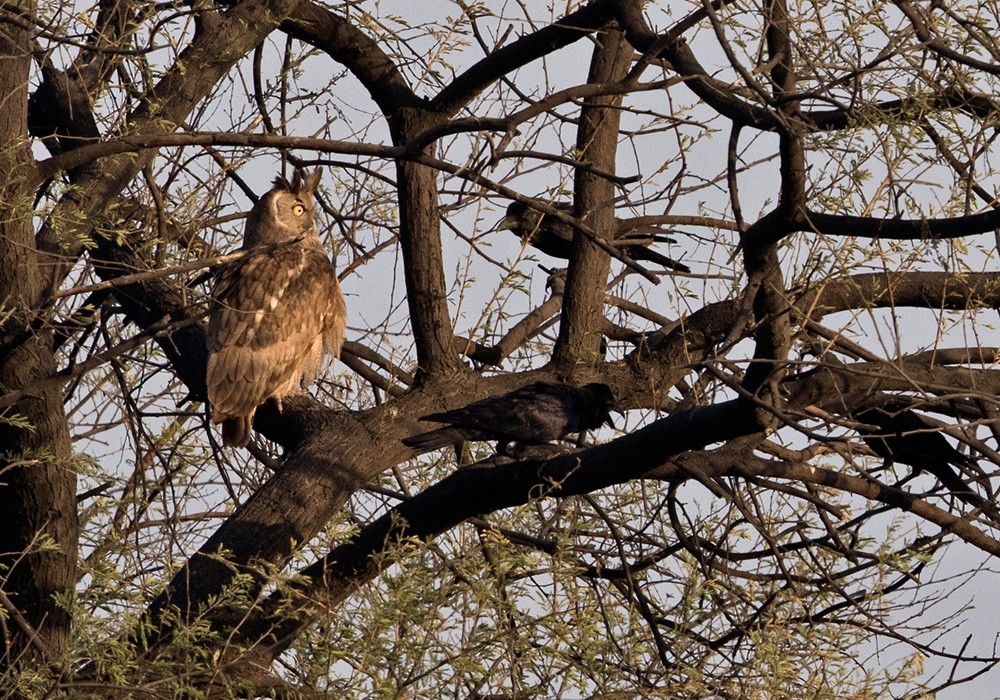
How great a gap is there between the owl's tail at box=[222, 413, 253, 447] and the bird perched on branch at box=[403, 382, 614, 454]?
1272 millimetres

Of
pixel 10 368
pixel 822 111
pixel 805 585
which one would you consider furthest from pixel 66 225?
pixel 805 585

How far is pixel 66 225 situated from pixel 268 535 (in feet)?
4.33

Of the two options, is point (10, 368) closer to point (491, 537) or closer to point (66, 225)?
point (66, 225)

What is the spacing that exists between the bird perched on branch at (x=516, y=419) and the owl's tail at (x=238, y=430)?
127 cm

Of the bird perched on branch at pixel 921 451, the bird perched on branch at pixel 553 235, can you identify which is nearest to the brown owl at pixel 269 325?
the bird perched on branch at pixel 553 235

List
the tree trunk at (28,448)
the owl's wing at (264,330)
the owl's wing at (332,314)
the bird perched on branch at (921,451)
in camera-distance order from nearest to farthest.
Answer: the tree trunk at (28,448), the bird perched on branch at (921,451), the owl's wing at (264,330), the owl's wing at (332,314)

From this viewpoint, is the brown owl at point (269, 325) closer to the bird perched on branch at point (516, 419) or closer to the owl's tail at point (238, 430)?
the owl's tail at point (238, 430)

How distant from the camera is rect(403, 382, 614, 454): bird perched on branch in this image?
480cm

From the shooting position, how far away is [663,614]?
5113 millimetres

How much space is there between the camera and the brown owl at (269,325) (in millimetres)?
5887

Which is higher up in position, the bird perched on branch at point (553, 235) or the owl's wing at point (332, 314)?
the bird perched on branch at point (553, 235)

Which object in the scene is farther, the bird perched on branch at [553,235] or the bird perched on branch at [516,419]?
the bird perched on branch at [553,235]

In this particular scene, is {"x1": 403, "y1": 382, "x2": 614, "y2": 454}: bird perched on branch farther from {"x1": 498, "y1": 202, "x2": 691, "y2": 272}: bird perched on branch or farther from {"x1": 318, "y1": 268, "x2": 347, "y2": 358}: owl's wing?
{"x1": 318, "y1": 268, "x2": 347, "y2": 358}: owl's wing

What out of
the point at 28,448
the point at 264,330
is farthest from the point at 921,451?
the point at 28,448
